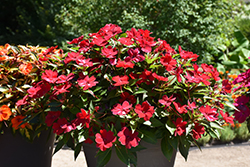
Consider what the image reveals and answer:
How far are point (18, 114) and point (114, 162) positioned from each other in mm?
900

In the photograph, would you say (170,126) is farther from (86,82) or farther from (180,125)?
(86,82)

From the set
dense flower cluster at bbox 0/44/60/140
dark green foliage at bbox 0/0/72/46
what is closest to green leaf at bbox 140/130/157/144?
dense flower cluster at bbox 0/44/60/140

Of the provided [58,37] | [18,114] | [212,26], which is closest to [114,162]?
[18,114]

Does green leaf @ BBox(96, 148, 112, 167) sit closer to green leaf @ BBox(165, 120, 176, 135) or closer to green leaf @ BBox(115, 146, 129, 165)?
green leaf @ BBox(115, 146, 129, 165)

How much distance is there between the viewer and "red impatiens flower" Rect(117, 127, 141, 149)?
1473mm

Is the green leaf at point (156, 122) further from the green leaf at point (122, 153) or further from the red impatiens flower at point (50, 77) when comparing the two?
the red impatiens flower at point (50, 77)

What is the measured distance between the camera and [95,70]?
169cm

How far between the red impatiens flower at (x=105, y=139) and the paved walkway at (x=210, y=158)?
201cm


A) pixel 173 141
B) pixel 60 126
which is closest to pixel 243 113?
pixel 173 141

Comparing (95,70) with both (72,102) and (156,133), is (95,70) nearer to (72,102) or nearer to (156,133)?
(72,102)

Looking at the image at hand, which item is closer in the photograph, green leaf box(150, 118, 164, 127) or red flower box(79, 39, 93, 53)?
green leaf box(150, 118, 164, 127)

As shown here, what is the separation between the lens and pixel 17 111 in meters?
2.05

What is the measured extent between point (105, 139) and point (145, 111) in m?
0.28

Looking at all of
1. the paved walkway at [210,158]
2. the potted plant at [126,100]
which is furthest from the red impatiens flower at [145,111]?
the paved walkway at [210,158]
